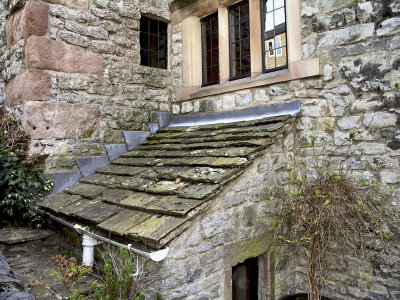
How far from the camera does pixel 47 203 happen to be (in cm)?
407

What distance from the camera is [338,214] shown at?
3.15m

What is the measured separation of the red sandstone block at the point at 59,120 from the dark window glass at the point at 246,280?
2746 millimetres

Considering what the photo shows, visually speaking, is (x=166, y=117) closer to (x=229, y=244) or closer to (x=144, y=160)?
(x=144, y=160)

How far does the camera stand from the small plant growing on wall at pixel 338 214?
3.14 m

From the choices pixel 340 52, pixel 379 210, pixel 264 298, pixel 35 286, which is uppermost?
pixel 340 52

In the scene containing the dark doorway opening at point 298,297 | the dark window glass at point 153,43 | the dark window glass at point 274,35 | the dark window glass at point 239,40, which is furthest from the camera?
the dark window glass at point 153,43

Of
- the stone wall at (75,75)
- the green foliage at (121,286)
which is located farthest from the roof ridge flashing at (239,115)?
the green foliage at (121,286)

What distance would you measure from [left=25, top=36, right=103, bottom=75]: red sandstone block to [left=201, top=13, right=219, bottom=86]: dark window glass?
169cm

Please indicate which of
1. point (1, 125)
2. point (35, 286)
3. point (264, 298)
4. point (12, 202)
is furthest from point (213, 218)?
point (1, 125)

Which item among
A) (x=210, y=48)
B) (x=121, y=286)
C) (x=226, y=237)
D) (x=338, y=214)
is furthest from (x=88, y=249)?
(x=210, y=48)

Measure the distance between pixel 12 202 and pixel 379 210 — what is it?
13.4 feet

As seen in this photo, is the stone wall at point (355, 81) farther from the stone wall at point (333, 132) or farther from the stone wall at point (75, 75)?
the stone wall at point (75, 75)

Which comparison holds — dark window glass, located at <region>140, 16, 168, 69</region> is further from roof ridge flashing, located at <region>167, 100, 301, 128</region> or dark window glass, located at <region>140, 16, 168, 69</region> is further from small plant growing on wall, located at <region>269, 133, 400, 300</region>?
small plant growing on wall, located at <region>269, 133, 400, 300</region>

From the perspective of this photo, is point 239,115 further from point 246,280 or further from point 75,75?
point 75,75
